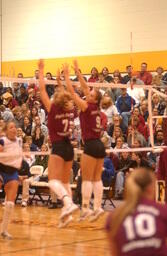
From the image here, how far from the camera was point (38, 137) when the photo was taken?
17.6 meters

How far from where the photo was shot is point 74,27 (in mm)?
24891

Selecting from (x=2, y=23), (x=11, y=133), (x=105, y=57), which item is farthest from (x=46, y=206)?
(x=2, y=23)

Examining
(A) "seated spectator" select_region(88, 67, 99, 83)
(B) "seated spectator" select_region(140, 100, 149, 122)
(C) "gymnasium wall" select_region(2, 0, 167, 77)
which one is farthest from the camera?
(C) "gymnasium wall" select_region(2, 0, 167, 77)

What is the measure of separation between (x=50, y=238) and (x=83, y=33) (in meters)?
14.1

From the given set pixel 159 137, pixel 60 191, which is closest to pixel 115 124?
pixel 159 137

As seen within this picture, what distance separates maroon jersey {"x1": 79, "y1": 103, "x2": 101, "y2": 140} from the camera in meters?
10.4

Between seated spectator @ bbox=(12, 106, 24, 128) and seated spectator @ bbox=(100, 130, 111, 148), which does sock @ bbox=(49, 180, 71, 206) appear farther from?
seated spectator @ bbox=(12, 106, 24, 128)

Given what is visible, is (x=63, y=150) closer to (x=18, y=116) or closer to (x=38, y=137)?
(x=38, y=137)

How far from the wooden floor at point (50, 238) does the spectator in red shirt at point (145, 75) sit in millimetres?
6913

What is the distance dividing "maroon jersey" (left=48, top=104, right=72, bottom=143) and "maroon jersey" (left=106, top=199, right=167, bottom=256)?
537 centimetres

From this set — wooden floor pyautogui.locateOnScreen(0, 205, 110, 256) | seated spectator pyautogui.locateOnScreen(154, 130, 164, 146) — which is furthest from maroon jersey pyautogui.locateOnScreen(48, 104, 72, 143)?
seated spectator pyautogui.locateOnScreen(154, 130, 164, 146)

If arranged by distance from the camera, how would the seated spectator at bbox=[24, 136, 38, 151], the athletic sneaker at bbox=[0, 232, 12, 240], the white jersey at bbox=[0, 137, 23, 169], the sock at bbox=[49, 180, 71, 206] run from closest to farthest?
the sock at bbox=[49, 180, 71, 206] < the white jersey at bbox=[0, 137, 23, 169] < the athletic sneaker at bbox=[0, 232, 12, 240] < the seated spectator at bbox=[24, 136, 38, 151]

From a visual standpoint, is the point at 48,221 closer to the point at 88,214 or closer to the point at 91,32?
the point at 88,214

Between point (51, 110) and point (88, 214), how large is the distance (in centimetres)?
184
